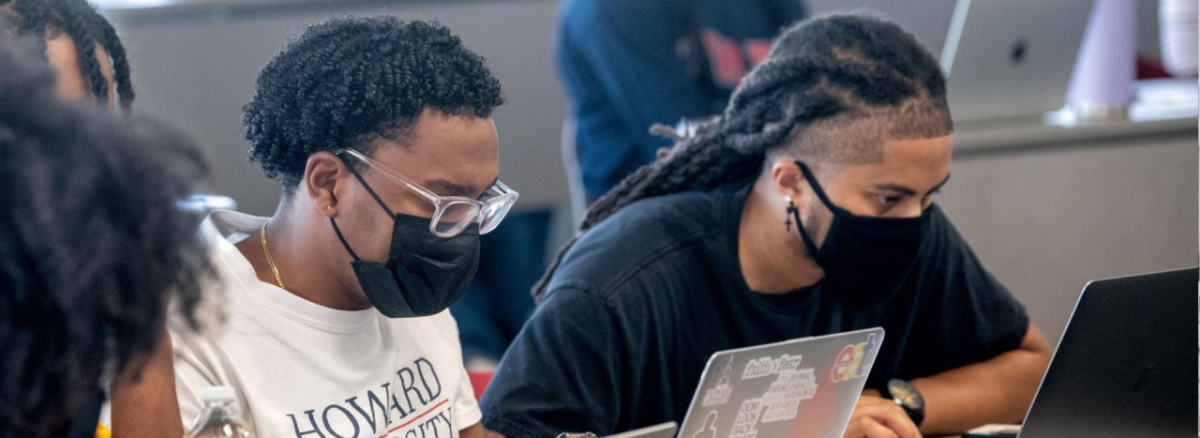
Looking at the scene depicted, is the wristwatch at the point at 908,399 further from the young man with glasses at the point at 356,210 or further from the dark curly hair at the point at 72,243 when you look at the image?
the dark curly hair at the point at 72,243

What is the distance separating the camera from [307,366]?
1.30 meters

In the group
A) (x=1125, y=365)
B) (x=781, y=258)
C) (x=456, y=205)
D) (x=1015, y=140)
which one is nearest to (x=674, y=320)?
(x=781, y=258)

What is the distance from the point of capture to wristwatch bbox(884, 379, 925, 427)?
1723 millimetres

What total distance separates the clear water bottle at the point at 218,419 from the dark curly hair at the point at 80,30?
362mm

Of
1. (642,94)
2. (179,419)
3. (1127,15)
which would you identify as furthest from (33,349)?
(1127,15)

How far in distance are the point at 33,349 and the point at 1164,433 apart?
1283 millimetres

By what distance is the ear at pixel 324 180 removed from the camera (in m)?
1.33

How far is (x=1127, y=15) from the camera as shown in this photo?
3.08 metres

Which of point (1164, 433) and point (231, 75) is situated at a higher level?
Answer: point (231, 75)

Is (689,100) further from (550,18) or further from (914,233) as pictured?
(550,18)

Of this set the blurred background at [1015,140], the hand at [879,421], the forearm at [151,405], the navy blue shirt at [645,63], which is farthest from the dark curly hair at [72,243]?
the navy blue shirt at [645,63]

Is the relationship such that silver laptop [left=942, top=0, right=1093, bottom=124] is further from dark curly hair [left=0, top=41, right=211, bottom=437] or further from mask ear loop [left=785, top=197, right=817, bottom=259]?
dark curly hair [left=0, top=41, right=211, bottom=437]

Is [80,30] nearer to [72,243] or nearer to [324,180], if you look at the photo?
[324,180]

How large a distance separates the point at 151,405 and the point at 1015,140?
84.2 inches
